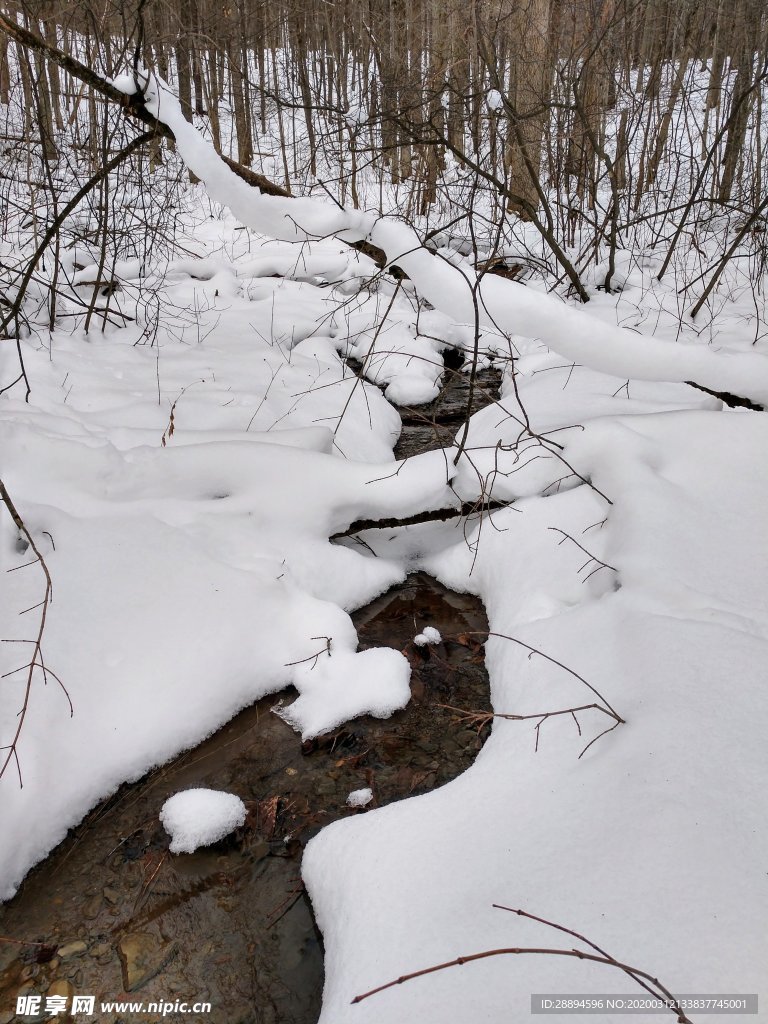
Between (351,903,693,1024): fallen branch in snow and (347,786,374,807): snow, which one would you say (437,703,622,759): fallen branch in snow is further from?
(351,903,693,1024): fallen branch in snow

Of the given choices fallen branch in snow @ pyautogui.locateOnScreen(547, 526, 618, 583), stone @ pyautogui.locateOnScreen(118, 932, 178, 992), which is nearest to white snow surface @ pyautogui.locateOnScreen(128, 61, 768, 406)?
fallen branch in snow @ pyautogui.locateOnScreen(547, 526, 618, 583)

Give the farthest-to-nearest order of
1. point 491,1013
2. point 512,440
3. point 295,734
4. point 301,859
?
point 512,440, point 295,734, point 301,859, point 491,1013

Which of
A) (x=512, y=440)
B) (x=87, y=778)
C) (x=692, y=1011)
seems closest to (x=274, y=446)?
(x=512, y=440)

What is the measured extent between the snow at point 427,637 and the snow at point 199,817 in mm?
950

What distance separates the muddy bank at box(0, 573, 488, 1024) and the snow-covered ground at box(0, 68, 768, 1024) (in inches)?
3.4

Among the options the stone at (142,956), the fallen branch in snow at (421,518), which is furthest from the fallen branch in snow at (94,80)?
the stone at (142,956)

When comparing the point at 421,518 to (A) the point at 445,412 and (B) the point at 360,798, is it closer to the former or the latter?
(B) the point at 360,798

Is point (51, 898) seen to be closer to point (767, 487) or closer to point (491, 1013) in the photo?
point (491, 1013)

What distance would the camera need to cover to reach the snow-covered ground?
56.9 inches

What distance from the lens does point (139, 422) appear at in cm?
378

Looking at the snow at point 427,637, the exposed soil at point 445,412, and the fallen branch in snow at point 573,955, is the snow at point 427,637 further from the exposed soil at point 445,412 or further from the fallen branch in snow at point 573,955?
the exposed soil at point 445,412

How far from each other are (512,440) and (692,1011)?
8.96 ft

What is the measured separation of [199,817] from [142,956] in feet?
1.26

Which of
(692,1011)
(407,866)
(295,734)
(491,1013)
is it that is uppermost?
(692,1011)
